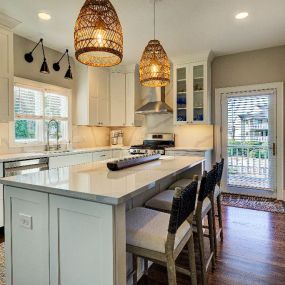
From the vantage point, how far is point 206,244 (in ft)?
8.45

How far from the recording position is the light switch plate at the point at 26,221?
1.47 meters

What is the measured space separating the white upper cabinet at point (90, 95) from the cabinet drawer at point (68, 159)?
861 millimetres

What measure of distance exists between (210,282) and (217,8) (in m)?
3.03

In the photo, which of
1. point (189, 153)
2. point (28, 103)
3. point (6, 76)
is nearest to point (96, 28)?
point (6, 76)

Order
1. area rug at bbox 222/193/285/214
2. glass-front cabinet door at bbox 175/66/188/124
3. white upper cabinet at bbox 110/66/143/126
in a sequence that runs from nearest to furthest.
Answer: area rug at bbox 222/193/285/214
glass-front cabinet door at bbox 175/66/188/124
white upper cabinet at bbox 110/66/143/126

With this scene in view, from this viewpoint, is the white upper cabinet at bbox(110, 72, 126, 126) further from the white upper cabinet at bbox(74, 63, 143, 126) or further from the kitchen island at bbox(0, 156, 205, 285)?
the kitchen island at bbox(0, 156, 205, 285)

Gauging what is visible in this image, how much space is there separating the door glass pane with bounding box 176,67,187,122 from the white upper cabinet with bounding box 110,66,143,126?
0.98m

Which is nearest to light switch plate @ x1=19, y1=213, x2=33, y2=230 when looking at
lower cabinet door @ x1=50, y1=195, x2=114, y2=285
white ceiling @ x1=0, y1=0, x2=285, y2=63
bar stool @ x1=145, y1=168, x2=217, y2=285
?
lower cabinet door @ x1=50, y1=195, x2=114, y2=285

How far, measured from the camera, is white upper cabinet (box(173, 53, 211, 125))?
4492 millimetres

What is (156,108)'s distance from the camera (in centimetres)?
479

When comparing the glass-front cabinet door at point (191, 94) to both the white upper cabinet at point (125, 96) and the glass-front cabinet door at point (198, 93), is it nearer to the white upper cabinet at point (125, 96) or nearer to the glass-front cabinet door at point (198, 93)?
the glass-front cabinet door at point (198, 93)

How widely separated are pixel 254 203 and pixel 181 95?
2.43 meters

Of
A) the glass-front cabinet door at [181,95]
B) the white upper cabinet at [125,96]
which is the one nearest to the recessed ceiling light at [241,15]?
the glass-front cabinet door at [181,95]

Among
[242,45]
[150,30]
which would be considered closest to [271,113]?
[242,45]
